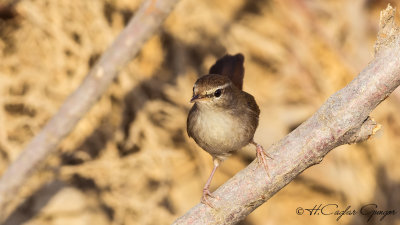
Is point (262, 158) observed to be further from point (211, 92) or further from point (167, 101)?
point (167, 101)

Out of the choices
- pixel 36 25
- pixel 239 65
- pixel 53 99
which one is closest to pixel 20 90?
pixel 53 99

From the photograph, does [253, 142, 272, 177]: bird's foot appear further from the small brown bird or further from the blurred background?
the blurred background

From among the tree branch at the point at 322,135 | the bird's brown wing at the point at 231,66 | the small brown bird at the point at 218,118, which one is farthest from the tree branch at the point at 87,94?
the tree branch at the point at 322,135

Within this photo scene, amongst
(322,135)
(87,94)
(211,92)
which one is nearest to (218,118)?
(211,92)

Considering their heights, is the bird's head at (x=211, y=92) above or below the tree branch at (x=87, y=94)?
below

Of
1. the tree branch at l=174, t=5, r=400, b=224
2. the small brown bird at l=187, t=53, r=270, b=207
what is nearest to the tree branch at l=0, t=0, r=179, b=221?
the small brown bird at l=187, t=53, r=270, b=207

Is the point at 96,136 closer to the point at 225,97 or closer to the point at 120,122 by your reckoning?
the point at 120,122

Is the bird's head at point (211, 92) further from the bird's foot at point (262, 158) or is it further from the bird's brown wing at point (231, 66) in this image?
the bird's foot at point (262, 158)
